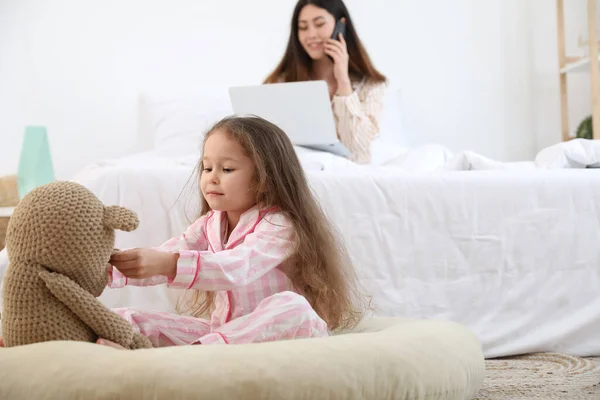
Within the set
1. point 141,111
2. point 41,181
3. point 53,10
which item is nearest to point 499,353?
point 41,181

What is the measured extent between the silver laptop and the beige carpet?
763 millimetres

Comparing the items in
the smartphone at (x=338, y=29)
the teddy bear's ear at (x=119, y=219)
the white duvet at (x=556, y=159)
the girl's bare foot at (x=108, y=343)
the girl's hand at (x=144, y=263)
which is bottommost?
the girl's bare foot at (x=108, y=343)

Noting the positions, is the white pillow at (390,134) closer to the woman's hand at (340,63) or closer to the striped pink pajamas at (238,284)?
the woman's hand at (340,63)

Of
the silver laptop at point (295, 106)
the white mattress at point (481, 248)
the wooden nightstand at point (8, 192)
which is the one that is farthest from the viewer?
the wooden nightstand at point (8, 192)

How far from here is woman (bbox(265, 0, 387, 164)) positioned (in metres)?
2.35

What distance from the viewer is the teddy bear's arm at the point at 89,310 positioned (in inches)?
41.5

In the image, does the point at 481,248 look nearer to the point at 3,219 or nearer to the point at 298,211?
the point at 298,211

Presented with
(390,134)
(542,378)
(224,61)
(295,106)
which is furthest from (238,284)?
(224,61)

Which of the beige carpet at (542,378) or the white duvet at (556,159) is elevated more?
the white duvet at (556,159)

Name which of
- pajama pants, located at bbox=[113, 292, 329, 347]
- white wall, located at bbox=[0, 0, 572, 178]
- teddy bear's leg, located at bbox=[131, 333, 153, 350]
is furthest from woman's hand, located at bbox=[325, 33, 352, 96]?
teddy bear's leg, located at bbox=[131, 333, 153, 350]

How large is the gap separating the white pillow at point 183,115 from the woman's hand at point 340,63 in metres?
0.50

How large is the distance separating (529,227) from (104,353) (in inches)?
40.9

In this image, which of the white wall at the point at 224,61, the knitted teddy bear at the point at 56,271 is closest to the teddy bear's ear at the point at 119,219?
the knitted teddy bear at the point at 56,271

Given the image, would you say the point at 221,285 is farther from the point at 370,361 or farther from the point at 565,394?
the point at 565,394
